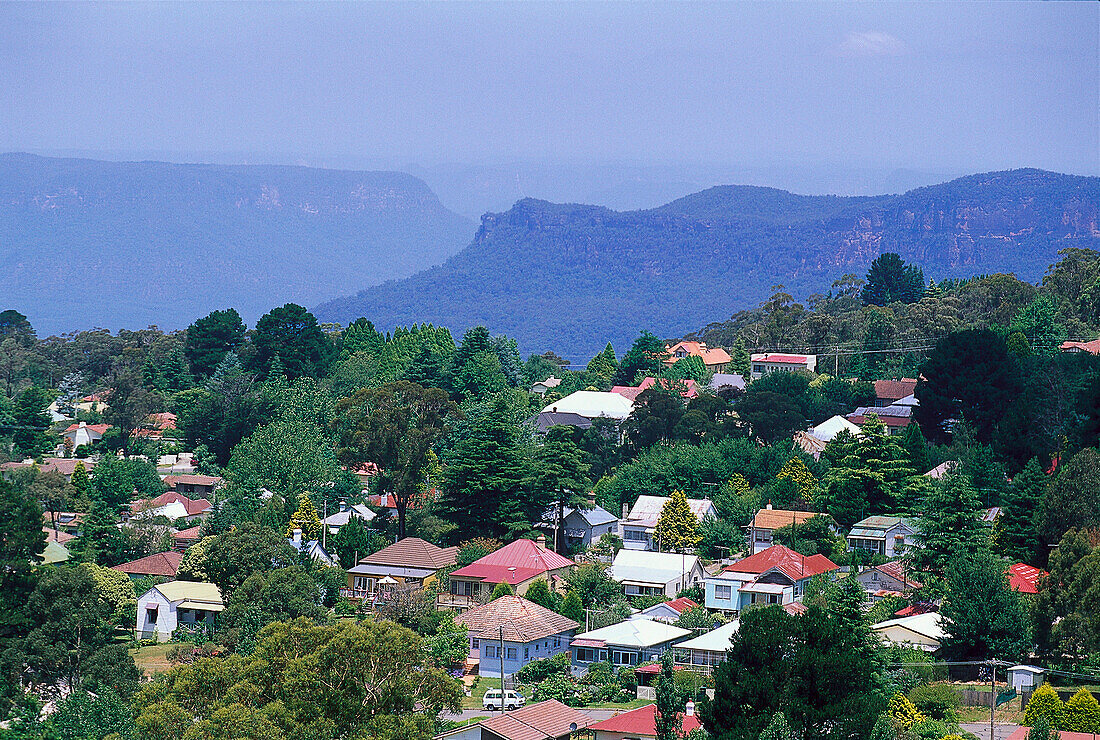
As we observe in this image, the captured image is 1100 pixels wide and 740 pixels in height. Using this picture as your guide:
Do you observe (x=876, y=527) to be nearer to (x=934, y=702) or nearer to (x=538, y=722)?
(x=934, y=702)

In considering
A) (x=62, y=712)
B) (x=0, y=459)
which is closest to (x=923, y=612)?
(x=62, y=712)

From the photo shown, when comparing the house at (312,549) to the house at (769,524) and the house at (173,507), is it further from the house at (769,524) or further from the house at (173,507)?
the house at (769,524)

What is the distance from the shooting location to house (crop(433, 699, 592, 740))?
29672 mm

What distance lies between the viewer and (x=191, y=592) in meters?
45.8

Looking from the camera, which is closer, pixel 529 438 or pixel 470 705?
pixel 470 705

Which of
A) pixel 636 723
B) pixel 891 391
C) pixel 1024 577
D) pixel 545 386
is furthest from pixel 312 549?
pixel 545 386

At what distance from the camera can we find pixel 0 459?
65.9 metres

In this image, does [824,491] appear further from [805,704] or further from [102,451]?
[102,451]

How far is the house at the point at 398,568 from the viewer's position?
4859 centimetres

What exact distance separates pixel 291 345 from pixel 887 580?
42.3 m

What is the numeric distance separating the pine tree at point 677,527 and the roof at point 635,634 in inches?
363

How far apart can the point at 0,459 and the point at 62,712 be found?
124ft

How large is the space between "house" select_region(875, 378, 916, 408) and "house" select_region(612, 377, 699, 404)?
8.96m

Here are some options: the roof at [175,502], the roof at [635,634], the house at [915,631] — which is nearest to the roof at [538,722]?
the roof at [635,634]
